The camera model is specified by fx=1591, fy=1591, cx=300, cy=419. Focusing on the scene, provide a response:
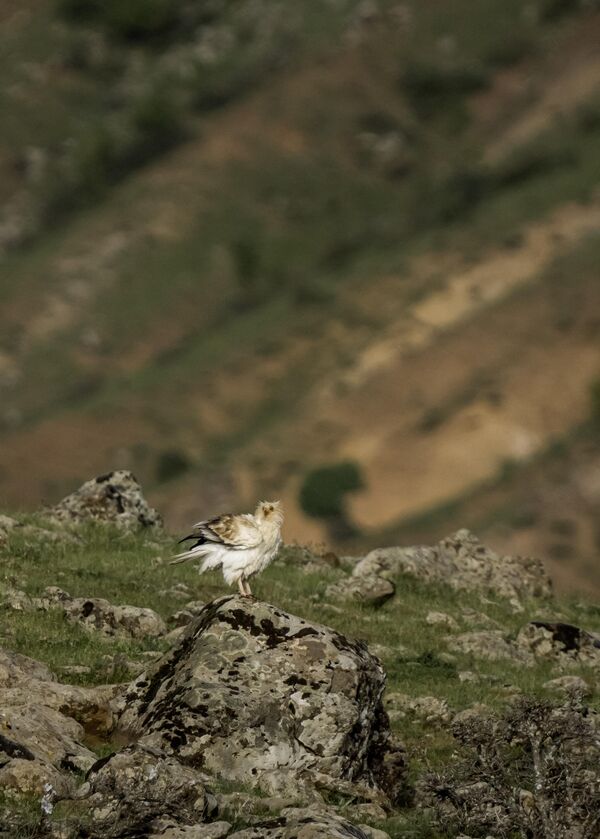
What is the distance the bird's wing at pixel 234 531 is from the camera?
1870cm

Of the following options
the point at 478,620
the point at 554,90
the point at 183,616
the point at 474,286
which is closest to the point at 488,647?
the point at 478,620

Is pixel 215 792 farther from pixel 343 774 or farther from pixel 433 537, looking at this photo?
pixel 433 537

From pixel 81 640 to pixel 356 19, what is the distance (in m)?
163

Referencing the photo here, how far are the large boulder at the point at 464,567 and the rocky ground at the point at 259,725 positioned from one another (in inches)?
204

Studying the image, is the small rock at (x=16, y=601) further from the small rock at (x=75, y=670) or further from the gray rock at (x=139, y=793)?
the gray rock at (x=139, y=793)

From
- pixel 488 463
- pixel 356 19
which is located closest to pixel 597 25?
pixel 356 19

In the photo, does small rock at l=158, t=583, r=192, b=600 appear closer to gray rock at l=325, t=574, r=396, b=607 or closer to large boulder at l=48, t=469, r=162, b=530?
gray rock at l=325, t=574, r=396, b=607

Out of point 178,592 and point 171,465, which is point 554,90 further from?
point 178,592

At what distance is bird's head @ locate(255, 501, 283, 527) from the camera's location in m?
19.0

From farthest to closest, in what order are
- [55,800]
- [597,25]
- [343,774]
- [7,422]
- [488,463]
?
[597,25], [7,422], [488,463], [343,774], [55,800]

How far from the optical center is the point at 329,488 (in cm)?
10288

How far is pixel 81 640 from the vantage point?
Result: 21766mm

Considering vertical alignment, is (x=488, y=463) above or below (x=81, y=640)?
above

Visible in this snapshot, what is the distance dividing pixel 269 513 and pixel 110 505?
Result: 1261 cm
